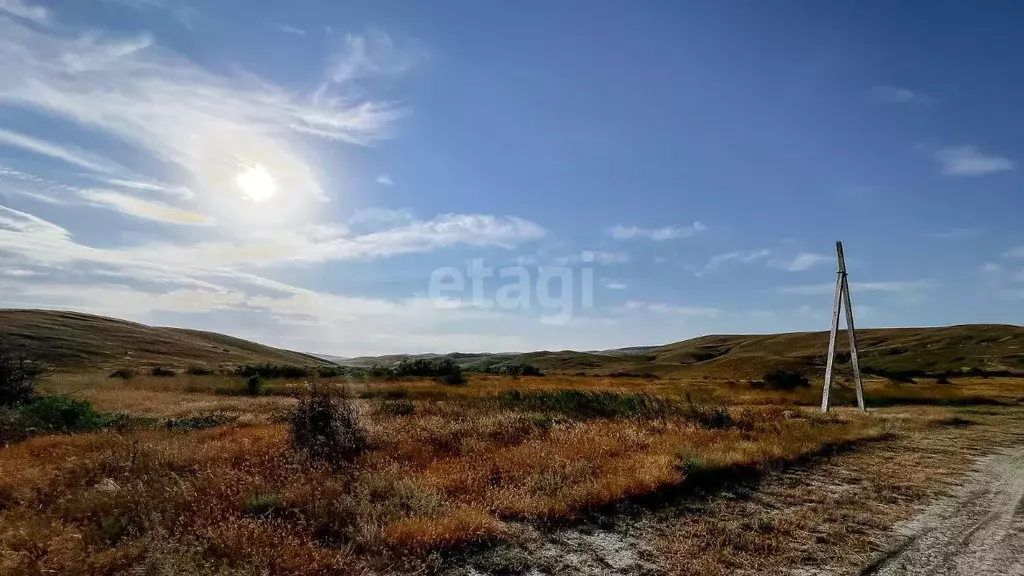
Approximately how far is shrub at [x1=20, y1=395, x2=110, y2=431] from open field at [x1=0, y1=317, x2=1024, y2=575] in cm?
7

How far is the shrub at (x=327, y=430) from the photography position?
11.0 meters

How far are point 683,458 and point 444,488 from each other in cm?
530

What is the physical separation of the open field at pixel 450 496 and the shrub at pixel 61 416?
73mm

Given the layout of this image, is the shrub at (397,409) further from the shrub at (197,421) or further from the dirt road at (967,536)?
the dirt road at (967,536)

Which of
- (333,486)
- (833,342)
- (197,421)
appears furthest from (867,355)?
(333,486)

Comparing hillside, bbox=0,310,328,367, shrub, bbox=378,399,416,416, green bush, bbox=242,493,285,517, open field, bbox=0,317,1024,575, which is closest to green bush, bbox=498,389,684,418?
open field, bbox=0,317,1024,575

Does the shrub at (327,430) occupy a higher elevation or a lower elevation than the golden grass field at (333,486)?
higher

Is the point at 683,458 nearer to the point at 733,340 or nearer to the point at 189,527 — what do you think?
the point at 189,527

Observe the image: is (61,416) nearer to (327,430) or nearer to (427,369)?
(327,430)

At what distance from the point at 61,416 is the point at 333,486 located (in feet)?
44.2

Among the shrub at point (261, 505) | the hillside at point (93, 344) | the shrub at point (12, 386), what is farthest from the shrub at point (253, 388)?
the hillside at point (93, 344)

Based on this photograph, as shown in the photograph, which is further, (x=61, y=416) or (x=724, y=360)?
(x=724, y=360)

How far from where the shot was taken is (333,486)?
8430 mm

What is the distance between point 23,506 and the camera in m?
7.84
